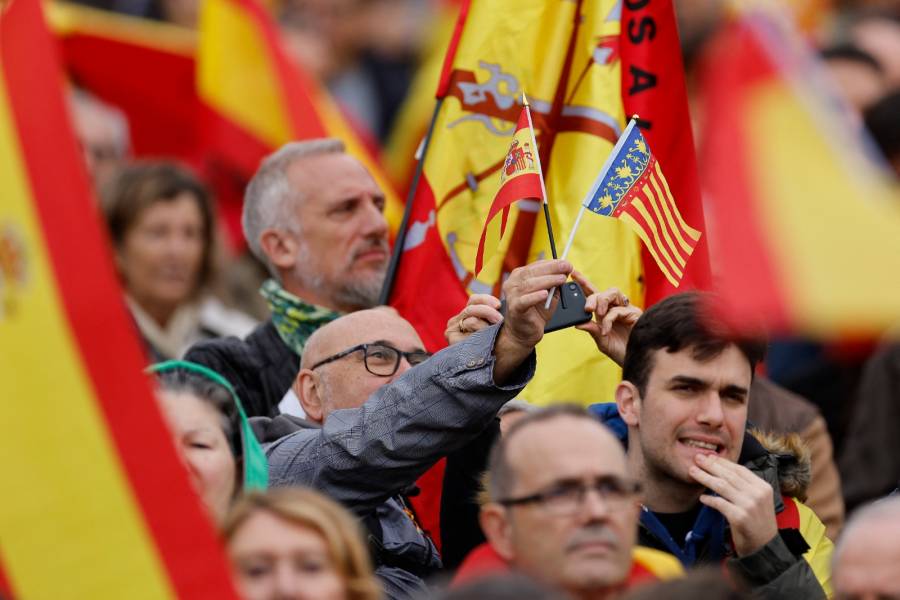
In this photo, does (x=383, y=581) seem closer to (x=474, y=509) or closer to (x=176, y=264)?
(x=474, y=509)

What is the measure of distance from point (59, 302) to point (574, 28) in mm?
3013

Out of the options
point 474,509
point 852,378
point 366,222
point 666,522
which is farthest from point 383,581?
point 852,378

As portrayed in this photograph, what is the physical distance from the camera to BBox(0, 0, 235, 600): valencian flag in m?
4.62

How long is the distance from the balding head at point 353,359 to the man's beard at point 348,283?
1.03 metres

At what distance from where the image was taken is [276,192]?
25.7 feet

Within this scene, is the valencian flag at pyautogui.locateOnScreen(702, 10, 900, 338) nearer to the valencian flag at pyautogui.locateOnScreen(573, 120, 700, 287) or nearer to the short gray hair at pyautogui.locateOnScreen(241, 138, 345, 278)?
the valencian flag at pyautogui.locateOnScreen(573, 120, 700, 287)

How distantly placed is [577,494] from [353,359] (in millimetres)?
1528

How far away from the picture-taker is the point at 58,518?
15.4ft

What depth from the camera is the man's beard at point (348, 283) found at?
7527 millimetres

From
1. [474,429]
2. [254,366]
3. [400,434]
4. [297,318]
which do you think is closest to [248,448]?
[400,434]

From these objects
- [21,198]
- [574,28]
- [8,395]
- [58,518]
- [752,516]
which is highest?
[574,28]

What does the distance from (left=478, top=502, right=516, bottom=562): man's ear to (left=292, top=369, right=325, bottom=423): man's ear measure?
56.9 inches

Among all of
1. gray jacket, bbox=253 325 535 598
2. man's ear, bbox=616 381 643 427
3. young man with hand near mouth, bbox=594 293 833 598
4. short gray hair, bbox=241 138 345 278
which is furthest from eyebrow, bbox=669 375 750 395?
short gray hair, bbox=241 138 345 278

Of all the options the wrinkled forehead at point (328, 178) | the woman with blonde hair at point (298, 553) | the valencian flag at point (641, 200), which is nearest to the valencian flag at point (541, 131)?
the wrinkled forehead at point (328, 178)
